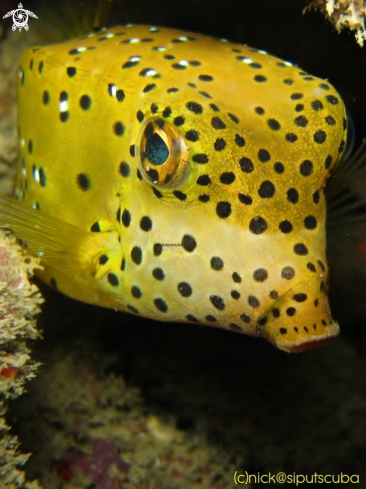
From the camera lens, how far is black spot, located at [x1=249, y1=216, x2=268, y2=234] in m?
1.95

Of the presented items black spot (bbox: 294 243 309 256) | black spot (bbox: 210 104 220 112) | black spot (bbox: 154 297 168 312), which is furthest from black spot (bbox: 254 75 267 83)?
black spot (bbox: 154 297 168 312)

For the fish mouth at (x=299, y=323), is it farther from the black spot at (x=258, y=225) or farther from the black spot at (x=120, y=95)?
the black spot at (x=120, y=95)

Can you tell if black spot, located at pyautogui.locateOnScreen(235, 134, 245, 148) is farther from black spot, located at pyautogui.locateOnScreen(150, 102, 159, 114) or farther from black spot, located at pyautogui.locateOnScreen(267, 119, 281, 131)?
black spot, located at pyautogui.locateOnScreen(150, 102, 159, 114)

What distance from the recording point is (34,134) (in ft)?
9.09

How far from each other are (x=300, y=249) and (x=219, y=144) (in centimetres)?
56

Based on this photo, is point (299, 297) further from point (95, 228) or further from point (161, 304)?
point (95, 228)

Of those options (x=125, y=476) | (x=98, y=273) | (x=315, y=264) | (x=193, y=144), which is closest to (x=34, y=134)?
(x=98, y=273)

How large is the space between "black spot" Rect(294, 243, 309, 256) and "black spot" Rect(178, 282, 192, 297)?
51 cm

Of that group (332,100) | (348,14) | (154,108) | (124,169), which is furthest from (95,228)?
(348,14)

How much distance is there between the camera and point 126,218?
7.43 ft

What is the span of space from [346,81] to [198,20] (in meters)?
1.20

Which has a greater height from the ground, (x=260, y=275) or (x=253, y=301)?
(x=260, y=275)

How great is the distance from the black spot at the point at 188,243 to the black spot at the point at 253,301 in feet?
1.08

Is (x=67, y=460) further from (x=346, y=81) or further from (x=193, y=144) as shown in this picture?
(x=346, y=81)
